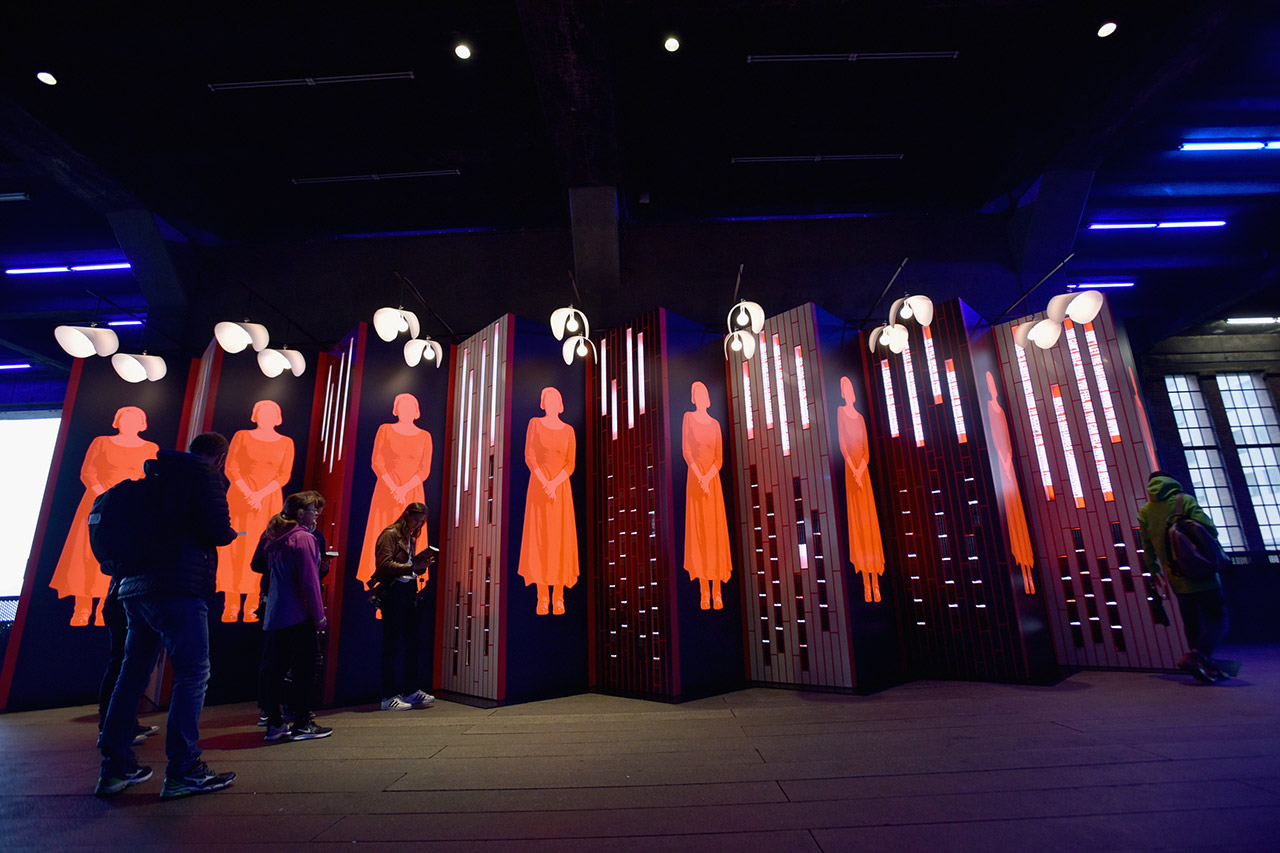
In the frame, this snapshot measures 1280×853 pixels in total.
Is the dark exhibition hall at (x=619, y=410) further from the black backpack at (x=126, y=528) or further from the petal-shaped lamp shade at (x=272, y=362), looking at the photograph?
the petal-shaped lamp shade at (x=272, y=362)

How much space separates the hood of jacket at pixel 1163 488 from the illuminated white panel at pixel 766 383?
2.94 meters

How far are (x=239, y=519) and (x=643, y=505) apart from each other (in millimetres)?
3754

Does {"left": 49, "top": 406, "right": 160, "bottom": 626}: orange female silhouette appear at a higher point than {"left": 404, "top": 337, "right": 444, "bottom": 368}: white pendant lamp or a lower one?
lower

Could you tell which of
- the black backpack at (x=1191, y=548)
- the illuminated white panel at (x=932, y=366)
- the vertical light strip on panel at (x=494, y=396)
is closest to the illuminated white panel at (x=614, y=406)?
the vertical light strip on panel at (x=494, y=396)

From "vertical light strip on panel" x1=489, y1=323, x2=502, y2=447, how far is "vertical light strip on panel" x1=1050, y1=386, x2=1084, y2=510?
5309 millimetres

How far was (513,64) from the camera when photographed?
535 cm

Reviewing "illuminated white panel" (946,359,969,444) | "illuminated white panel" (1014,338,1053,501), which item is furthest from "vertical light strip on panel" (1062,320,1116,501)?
"illuminated white panel" (946,359,969,444)

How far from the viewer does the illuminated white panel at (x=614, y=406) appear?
519 cm

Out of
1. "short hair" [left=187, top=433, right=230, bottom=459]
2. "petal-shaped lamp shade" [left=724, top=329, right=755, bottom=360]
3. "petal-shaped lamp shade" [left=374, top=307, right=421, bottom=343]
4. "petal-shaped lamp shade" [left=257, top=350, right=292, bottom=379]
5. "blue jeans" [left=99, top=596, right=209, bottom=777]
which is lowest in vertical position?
"blue jeans" [left=99, top=596, right=209, bottom=777]

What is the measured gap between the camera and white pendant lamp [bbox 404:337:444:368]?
5184 mm

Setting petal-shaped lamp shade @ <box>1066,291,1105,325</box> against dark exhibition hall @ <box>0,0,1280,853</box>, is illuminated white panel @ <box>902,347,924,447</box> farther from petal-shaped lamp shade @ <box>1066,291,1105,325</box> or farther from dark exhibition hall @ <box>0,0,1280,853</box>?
petal-shaped lamp shade @ <box>1066,291,1105,325</box>

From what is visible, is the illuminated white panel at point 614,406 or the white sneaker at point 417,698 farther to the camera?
the illuminated white panel at point 614,406

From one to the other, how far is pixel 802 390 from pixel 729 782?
11.1ft

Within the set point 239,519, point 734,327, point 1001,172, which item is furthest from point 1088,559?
point 239,519
